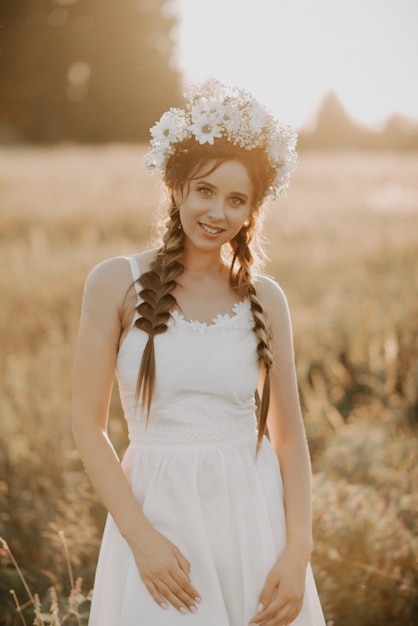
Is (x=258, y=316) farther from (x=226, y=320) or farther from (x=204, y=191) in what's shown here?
(x=204, y=191)

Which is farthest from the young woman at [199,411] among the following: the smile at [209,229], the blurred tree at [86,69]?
the blurred tree at [86,69]

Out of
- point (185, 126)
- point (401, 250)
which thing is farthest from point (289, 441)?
point (401, 250)

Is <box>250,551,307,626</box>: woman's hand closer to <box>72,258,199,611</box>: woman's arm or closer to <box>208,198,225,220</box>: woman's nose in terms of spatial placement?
<box>72,258,199,611</box>: woman's arm

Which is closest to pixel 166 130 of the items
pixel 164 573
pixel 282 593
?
pixel 164 573

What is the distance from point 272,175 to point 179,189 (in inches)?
12.9

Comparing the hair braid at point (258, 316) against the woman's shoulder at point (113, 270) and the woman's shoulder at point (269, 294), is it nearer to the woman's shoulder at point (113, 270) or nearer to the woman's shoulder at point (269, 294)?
the woman's shoulder at point (269, 294)

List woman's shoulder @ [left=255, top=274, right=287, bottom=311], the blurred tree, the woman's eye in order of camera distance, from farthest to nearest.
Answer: the blurred tree
woman's shoulder @ [left=255, top=274, right=287, bottom=311]
the woman's eye

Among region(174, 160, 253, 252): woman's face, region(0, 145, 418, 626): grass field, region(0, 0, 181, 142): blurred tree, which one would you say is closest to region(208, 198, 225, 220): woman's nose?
region(174, 160, 253, 252): woman's face

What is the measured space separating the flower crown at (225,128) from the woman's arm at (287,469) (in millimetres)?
436

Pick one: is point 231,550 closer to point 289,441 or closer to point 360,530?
point 289,441

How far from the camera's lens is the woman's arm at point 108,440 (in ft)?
6.12

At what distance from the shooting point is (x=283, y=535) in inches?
82.7

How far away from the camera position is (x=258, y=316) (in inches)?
84.5

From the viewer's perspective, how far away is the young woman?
1.92m
